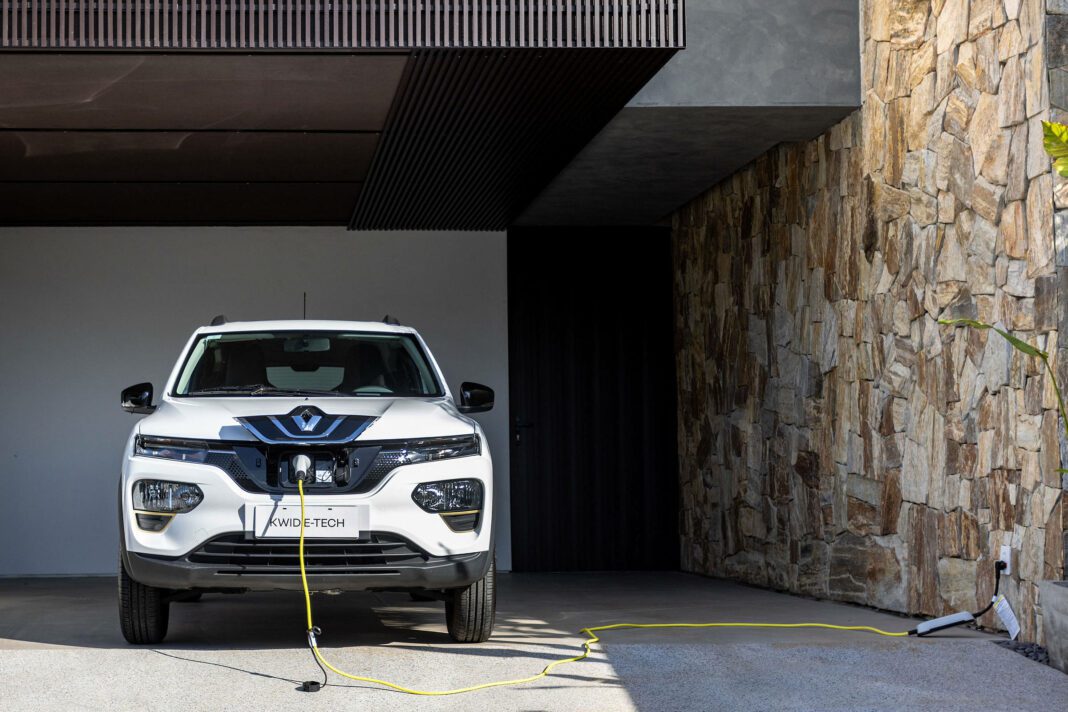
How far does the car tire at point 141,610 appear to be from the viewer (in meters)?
5.64

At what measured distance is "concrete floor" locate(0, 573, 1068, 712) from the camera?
461 cm

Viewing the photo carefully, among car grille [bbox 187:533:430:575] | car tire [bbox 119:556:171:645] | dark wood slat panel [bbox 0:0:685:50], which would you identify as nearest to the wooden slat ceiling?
dark wood slat panel [bbox 0:0:685:50]

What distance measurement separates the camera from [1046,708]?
14.8 ft

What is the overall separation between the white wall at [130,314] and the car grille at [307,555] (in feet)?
20.5

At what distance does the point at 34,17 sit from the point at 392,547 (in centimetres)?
312

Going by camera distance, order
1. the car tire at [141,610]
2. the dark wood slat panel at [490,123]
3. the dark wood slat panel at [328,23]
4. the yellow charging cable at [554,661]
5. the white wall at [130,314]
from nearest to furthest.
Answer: the yellow charging cable at [554,661] → the car tire at [141,610] → the dark wood slat panel at [328,23] → the dark wood slat panel at [490,123] → the white wall at [130,314]

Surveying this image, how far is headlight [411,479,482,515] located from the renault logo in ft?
1.75

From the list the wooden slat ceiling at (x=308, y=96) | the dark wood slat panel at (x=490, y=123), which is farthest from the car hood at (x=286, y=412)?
the dark wood slat panel at (x=490, y=123)

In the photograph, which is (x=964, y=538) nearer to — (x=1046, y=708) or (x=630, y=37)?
Answer: (x=1046, y=708)

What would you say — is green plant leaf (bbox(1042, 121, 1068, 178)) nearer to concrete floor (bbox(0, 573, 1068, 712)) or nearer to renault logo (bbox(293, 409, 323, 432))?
concrete floor (bbox(0, 573, 1068, 712))

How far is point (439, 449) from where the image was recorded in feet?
18.1

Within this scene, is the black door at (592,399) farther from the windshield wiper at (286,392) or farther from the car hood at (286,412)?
the car hood at (286,412)

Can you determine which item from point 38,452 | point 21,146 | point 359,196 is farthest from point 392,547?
point 38,452

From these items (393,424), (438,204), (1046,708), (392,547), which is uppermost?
(438,204)
